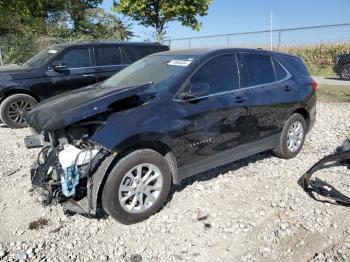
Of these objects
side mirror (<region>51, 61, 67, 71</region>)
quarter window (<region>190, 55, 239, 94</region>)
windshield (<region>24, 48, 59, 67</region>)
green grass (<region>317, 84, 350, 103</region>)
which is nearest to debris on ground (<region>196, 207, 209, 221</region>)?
quarter window (<region>190, 55, 239, 94</region>)

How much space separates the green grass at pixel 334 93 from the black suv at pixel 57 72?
5789 mm

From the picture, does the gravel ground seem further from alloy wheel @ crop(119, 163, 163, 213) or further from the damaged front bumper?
the damaged front bumper

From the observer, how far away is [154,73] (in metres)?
4.74

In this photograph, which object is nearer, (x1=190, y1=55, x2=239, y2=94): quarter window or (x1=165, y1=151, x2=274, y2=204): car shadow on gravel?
(x1=190, y1=55, x2=239, y2=94): quarter window

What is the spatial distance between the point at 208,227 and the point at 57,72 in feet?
19.3

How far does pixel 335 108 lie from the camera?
959 centimetres

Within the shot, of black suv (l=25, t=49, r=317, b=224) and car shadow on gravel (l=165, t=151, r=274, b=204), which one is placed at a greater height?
black suv (l=25, t=49, r=317, b=224)

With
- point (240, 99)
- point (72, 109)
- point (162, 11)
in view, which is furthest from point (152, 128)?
point (162, 11)

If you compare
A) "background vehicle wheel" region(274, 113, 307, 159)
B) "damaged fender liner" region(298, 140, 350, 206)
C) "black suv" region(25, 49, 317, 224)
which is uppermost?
"black suv" region(25, 49, 317, 224)

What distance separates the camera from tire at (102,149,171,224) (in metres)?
3.71

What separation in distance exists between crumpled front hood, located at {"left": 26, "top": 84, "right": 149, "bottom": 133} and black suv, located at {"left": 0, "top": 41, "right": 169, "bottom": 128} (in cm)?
431

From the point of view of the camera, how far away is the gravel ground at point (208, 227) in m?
3.47

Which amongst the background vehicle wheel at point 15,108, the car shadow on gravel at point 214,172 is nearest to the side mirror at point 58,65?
the background vehicle wheel at point 15,108

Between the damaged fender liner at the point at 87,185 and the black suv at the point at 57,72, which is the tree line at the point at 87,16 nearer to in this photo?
the black suv at the point at 57,72
